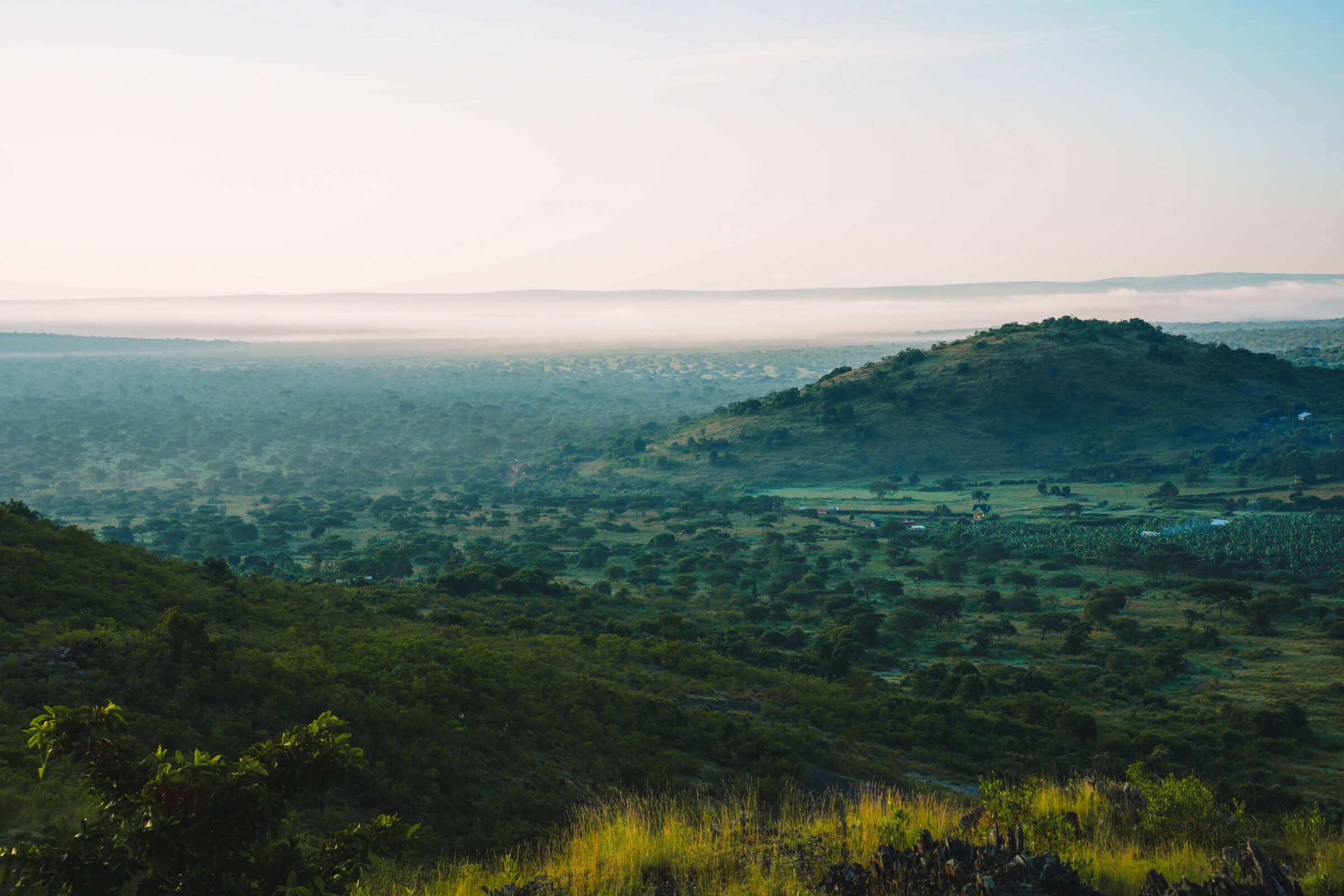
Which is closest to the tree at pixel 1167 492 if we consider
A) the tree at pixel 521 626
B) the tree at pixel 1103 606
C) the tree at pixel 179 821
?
the tree at pixel 1103 606

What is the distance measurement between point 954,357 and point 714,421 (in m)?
41.0

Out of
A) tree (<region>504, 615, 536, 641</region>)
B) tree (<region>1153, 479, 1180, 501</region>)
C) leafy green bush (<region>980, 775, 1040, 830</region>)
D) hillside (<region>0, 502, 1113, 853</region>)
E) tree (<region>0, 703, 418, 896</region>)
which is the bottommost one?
tree (<region>1153, 479, 1180, 501</region>)

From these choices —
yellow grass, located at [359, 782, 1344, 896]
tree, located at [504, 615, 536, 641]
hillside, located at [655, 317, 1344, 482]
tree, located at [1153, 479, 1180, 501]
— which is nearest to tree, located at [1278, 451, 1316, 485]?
tree, located at [1153, 479, 1180, 501]

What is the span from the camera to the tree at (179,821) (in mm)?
5539

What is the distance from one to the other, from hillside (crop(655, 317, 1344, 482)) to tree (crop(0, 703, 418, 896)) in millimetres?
115855

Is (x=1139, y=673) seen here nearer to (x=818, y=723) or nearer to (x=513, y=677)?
(x=818, y=723)

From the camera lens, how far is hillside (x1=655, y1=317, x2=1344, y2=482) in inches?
4884

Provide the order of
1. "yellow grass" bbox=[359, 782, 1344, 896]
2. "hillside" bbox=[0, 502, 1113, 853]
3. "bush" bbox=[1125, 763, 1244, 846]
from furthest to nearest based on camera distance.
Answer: "hillside" bbox=[0, 502, 1113, 853]
"bush" bbox=[1125, 763, 1244, 846]
"yellow grass" bbox=[359, 782, 1344, 896]

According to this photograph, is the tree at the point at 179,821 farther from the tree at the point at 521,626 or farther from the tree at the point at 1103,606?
the tree at the point at 1103,606

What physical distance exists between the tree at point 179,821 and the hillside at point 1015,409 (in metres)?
116

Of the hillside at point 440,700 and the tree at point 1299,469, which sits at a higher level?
the hillside at point 440,700

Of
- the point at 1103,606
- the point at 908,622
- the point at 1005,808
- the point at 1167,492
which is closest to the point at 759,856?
the point at 1005,808

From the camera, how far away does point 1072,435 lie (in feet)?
420

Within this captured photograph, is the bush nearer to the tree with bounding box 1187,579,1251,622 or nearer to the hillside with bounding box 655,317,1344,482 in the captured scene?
the tree with bounding box 1187,579,1251,622
